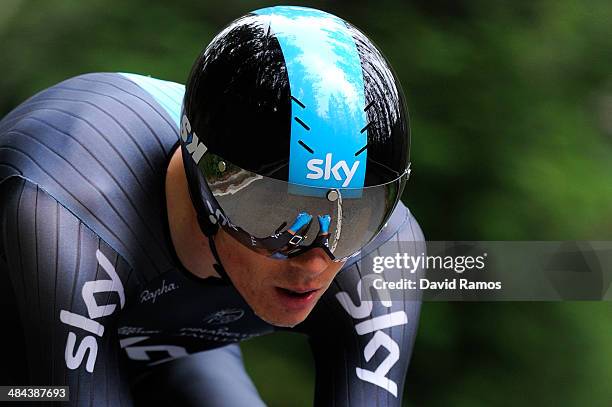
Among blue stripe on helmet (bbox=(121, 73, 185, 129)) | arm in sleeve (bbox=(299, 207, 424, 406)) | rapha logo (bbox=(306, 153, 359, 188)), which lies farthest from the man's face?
blue stripe on helmet (bbox=(121, 73, 185, 129))

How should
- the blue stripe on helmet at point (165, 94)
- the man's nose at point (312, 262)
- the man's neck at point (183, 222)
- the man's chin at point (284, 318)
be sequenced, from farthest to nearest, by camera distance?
the blue stripe on helmet at point (165, 94)
the man's neck at point (183, 222)
the man's chin at point (284, 318)
the man's nose at point (312, 262)

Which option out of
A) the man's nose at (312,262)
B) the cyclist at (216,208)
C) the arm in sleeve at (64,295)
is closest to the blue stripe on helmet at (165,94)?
the cyclist at (216,208)

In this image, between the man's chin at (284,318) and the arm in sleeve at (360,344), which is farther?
the arm in sleeve at (360,344)

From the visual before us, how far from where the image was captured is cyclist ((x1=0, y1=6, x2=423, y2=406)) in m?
1.94

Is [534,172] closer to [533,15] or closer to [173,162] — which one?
[533,15]

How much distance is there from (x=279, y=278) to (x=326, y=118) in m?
0.33

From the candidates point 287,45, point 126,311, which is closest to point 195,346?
point 126,311

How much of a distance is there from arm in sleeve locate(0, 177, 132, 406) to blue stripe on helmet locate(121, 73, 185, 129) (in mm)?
404

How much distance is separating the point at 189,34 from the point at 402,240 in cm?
151

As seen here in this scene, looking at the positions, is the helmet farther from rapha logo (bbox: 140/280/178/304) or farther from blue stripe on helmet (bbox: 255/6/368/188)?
rapha logo (bbox: 140/280/178/304)

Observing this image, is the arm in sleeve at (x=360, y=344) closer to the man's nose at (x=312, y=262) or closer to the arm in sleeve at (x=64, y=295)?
the man's nose at (x=312, y=262)

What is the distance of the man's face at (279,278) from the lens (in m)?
2.05

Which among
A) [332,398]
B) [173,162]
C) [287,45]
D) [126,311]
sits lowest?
[332,398]

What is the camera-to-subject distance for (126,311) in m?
2.32
